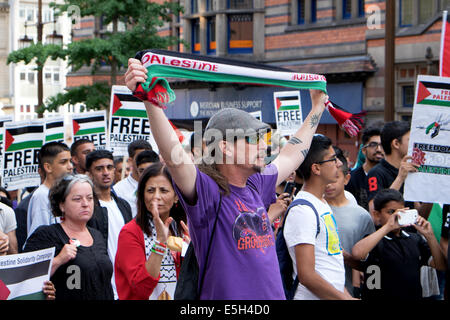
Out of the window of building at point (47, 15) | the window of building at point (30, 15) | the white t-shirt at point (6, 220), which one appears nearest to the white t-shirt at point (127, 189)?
the white t-shirt at point (6, 220)

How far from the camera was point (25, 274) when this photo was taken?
425 centimetres

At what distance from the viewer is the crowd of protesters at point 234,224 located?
3.19 m

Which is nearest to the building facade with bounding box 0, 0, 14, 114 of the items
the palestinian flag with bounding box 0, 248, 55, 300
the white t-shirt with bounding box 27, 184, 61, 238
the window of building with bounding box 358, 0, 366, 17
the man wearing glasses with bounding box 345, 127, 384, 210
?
the window of building with bounding box 358, 0, 366, 17

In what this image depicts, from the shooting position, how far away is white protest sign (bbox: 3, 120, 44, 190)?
835cm

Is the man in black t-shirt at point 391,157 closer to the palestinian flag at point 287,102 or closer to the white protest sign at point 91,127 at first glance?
the palestinian flag at point 287,102

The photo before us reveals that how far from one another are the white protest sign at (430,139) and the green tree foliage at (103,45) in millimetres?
13373

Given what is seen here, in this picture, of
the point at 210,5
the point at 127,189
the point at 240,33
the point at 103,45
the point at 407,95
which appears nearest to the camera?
the point at 127,189

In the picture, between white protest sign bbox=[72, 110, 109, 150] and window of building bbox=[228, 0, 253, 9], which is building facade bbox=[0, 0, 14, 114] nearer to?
window of building bbox=[228, 0, 253, 9]

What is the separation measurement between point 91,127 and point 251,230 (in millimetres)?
6984

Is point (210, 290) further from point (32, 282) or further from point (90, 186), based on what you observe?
point (90, 186)

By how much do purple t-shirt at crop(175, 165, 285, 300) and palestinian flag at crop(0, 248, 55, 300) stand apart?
151 cm

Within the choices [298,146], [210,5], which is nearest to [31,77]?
[210,5]

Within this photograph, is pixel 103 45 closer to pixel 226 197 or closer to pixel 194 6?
pixel 194 6

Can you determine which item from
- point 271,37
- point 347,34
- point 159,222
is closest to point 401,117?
point 347,34
